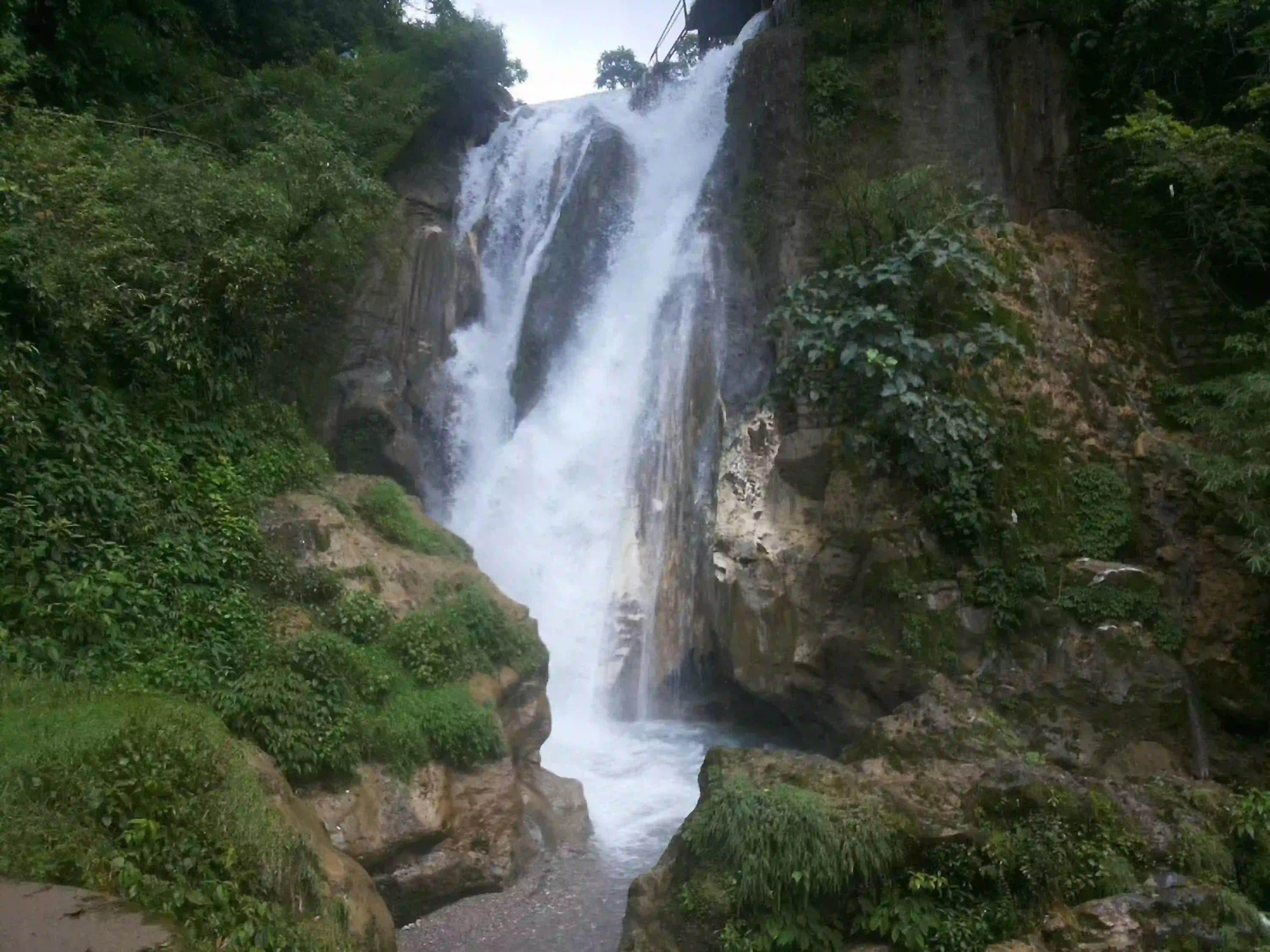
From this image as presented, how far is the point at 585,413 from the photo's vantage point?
52.5 feet

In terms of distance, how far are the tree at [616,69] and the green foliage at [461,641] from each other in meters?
23.9

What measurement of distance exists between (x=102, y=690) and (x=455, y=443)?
9.33 m

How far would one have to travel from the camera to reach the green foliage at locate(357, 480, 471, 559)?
36.2ft

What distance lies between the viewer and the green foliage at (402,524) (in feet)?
36.2

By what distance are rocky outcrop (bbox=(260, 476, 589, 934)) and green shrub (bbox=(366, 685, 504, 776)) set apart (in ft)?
0.36

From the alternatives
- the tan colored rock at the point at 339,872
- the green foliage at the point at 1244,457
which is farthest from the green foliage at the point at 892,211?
the tan colored rock at the point at 339,872

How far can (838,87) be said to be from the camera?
14.9 m

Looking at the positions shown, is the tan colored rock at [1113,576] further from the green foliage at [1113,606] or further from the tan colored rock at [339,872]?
the tan colored rock at [339,872]

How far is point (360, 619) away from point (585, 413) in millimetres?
7366

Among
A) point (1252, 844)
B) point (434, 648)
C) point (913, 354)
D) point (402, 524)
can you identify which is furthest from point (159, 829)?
point (913, 354)

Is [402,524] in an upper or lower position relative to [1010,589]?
upper

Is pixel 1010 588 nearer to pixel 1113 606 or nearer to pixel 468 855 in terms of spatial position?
pixel 1113 606

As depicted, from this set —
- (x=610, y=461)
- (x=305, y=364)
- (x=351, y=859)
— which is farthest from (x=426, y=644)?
(x=610, y=461)

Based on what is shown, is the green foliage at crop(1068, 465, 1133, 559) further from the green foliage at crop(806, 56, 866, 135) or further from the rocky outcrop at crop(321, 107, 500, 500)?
the rocky outcrop at crop(321, 107, 500, 500)
